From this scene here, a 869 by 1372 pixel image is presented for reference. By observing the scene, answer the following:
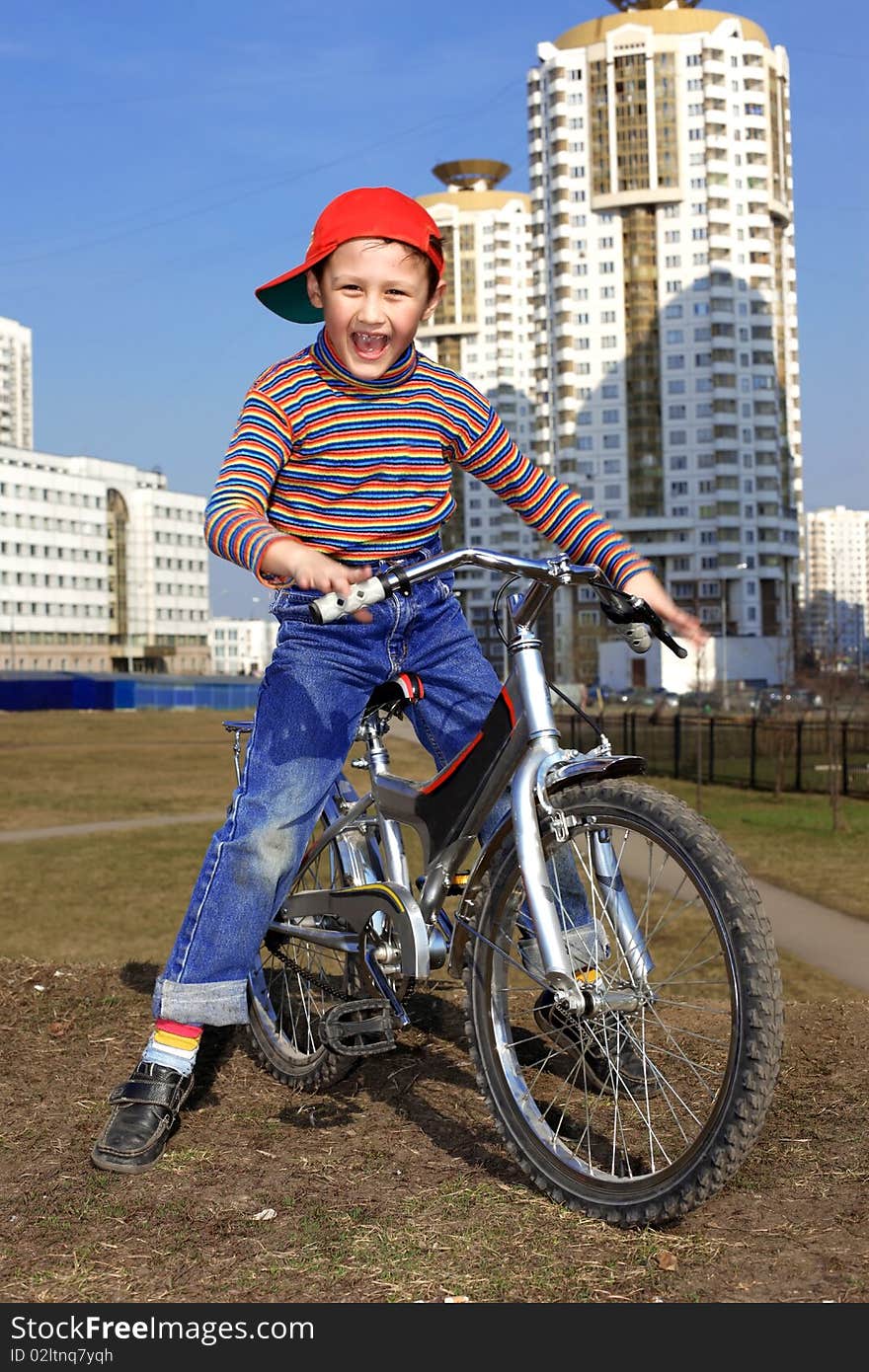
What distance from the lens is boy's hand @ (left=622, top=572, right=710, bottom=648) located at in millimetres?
2916

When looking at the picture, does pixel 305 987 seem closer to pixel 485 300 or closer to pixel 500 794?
pixel 500 794

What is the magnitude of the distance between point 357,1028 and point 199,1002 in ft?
1.23

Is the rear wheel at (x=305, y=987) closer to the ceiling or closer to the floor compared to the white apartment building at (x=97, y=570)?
closer to the floor

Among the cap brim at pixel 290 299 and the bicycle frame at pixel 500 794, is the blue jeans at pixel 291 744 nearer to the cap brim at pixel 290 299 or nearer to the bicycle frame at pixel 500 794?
the bicycle frame at pixel 500 794

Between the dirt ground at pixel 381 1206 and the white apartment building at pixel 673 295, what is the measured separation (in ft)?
317

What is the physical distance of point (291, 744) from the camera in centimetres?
329

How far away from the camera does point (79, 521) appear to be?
123500 millimetres

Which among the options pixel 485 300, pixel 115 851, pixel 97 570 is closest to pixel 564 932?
pixel 115 851

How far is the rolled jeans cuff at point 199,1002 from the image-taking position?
3336 mm

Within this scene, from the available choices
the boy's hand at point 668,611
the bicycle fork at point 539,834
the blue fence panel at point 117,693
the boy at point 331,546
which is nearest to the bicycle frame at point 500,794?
the bicycle fork at point 539,834

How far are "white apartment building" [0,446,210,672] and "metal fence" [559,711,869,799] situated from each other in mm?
87814

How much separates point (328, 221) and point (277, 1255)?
7.22ft

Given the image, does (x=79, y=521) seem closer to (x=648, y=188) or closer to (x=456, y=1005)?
(x=648, y=188)

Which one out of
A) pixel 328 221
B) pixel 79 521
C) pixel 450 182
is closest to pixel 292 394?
pixel 328 221
